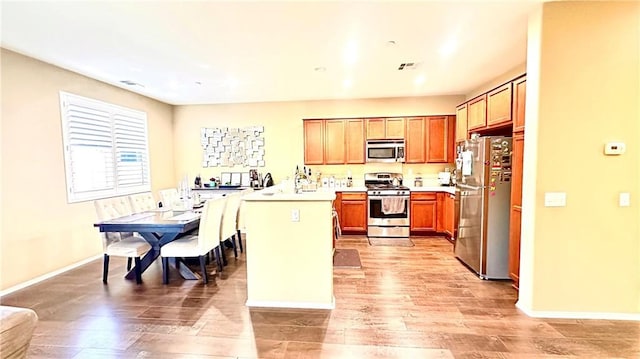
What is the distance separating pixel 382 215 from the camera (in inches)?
220

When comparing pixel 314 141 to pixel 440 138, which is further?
pixel 314 141

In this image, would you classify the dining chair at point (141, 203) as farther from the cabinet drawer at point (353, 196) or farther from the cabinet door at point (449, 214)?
the cabinet door at point (449, 214)

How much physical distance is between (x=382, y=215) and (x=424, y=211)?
77 centimetres

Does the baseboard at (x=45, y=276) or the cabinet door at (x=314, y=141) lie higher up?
the cabinet door at (x=314, y=141)

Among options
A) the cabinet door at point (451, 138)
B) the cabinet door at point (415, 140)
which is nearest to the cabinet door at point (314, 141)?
the cabinet door at point (415, 140)

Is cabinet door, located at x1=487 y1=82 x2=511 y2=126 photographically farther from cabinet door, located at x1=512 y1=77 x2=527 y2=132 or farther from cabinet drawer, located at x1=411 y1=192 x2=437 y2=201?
cabinet drawer, located at x1=411 y1=192 x2=437 y2=201

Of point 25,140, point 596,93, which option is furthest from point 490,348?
point 25,140

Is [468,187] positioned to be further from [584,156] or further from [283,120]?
[283,120]

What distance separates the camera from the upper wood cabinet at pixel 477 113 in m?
3.91

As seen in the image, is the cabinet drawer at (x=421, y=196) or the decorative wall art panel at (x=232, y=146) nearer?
the cabinet drawer at (x=421, y=196)

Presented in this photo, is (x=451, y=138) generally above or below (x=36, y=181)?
above

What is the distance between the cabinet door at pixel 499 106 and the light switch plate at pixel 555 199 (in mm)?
1071

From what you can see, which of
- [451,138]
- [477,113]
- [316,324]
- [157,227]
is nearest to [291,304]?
[316,324]

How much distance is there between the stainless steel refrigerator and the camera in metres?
3.47
